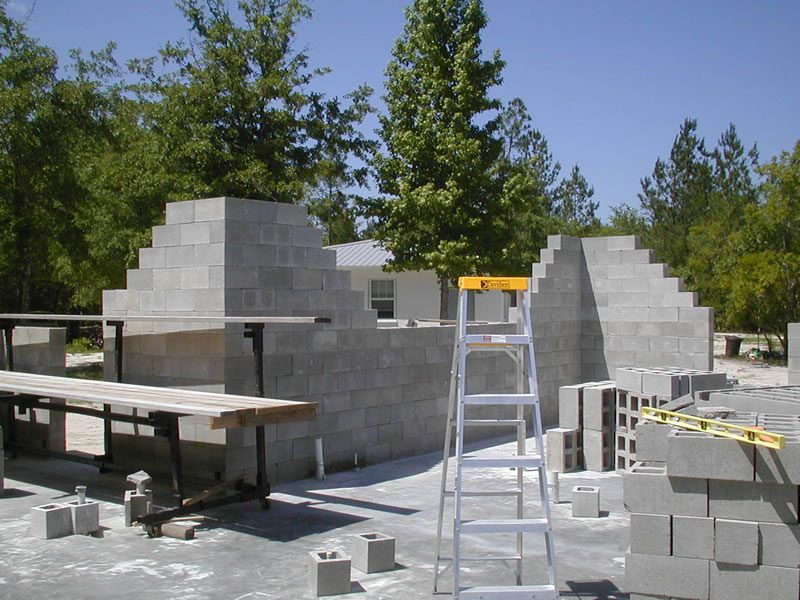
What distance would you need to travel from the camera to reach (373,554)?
6.02 meters

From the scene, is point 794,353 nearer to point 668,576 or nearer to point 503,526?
point 668,576

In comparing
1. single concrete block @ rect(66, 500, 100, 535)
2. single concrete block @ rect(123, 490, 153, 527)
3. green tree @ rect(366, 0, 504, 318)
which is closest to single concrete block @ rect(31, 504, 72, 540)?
single concrete block @ rect(66, 500, 100, 535)

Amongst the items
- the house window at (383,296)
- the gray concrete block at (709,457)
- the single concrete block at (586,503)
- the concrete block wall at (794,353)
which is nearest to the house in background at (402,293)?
the house window at (383,296)

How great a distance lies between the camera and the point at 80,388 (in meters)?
8.09

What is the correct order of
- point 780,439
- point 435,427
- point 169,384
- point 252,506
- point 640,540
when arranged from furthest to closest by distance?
point 435,427 < point 169,384 < point 252,506 < point 640,540 < point 780,439

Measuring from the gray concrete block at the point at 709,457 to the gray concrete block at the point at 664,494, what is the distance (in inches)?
3.1

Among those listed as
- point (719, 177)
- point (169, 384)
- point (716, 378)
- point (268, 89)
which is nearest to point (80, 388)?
point (169, 384)

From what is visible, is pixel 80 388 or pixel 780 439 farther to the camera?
pixel 80 388

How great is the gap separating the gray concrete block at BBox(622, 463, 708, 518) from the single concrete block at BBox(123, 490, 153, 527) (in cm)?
438

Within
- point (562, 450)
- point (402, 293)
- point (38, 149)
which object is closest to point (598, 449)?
point (562, 450)

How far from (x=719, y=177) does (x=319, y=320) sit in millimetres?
36691

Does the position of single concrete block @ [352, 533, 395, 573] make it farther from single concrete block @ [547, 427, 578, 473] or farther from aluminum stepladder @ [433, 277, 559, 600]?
single concrete block @ [547, 427, 578, 473]

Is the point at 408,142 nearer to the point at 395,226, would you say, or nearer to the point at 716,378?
the point at 395,226

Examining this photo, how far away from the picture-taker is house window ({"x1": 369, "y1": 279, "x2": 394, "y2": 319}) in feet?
90.5
